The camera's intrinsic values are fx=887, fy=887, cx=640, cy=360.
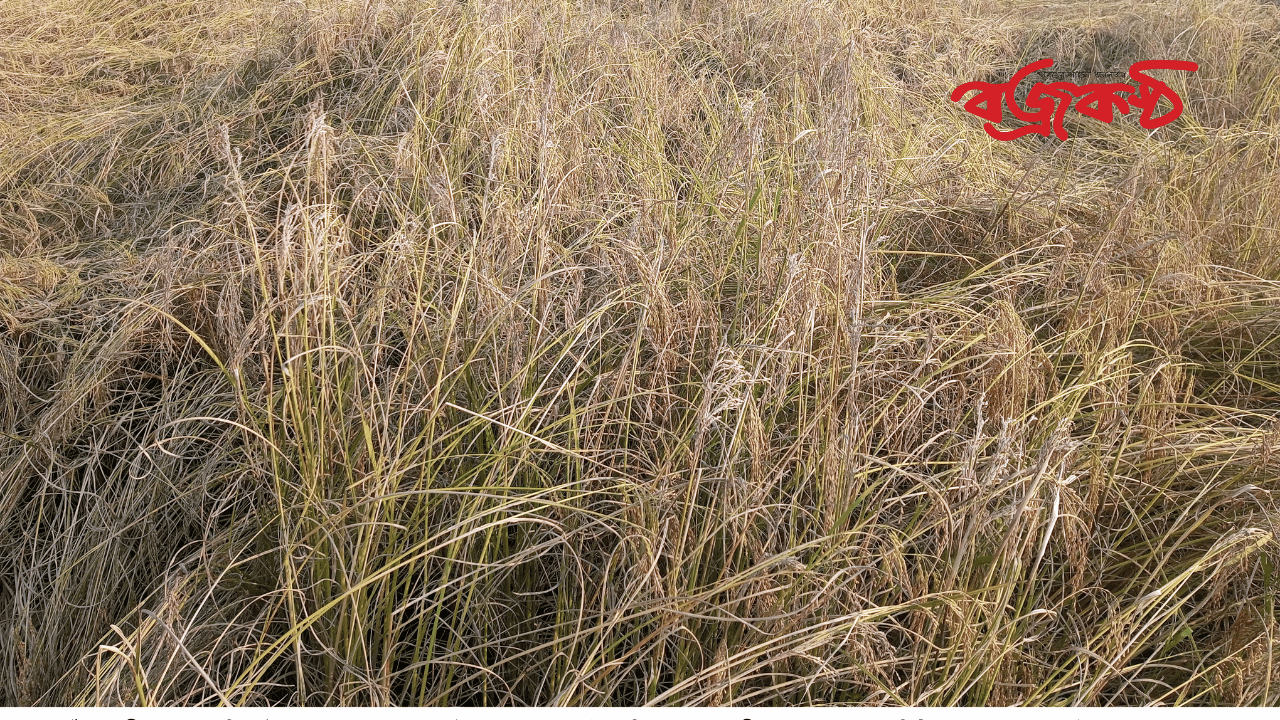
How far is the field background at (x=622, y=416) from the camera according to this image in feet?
3.66

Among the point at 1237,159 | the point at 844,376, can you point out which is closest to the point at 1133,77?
the point at 1237,159

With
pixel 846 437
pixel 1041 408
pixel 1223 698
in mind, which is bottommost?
pixel 1223 698

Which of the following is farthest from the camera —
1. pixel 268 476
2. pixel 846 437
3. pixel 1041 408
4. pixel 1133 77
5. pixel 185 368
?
pixel 1133 77

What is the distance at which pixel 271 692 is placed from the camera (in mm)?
1182

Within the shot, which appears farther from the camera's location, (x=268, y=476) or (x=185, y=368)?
(x=185, y=368)

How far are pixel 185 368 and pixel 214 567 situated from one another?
0.54 metres

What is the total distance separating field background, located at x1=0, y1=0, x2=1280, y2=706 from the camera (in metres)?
1.11

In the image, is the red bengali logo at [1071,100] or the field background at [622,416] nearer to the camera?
the field background at [622,416]

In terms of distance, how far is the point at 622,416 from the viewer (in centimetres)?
140

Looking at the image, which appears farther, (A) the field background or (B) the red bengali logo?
(B) the red bengali logo

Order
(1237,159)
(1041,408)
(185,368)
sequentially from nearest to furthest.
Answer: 1. (1041,408)
2. (185,368)
3. (1237,159)

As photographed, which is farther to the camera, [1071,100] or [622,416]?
[1071,100]

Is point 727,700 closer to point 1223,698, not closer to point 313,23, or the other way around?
point 1223,698

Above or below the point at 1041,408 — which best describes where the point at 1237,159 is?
above
